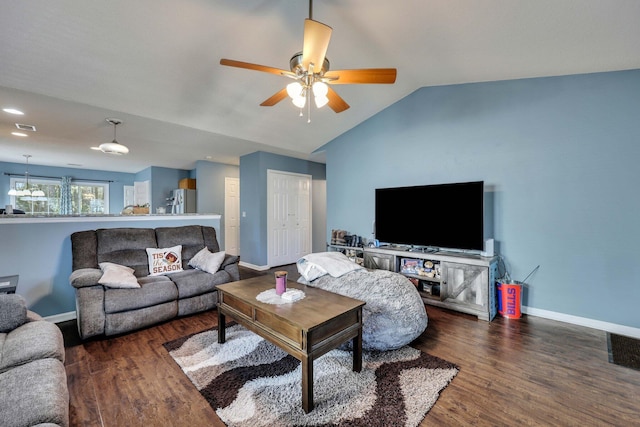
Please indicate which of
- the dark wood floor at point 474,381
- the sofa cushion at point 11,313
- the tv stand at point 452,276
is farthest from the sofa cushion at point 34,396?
the tv stand at point 452,276

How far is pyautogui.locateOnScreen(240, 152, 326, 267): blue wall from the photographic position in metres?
5.47

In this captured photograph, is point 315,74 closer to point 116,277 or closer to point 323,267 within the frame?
point 323,267

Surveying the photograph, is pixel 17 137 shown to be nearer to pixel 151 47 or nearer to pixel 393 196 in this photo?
pixel 151 47

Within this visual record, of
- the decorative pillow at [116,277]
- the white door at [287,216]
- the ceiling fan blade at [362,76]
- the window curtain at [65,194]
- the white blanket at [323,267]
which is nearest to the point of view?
the ceiling fan blade at [362,76]

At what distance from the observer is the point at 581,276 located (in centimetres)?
289

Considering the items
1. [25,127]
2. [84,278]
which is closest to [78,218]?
[84,278]

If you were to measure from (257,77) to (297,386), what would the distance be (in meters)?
3.09

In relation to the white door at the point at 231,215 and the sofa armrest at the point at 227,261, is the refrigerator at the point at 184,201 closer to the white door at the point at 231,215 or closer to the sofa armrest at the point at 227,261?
the white door at the point at 231,215

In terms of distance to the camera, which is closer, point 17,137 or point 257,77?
point 257,77

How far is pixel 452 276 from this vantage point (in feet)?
10.7

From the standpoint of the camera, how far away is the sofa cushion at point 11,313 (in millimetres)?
1800

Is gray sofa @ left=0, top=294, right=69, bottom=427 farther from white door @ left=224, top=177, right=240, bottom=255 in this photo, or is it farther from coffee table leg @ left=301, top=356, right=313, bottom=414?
white door @ left=224, top=177, right=240, bottom=255

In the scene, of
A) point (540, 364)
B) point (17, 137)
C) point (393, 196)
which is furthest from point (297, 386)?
point (17, 137)

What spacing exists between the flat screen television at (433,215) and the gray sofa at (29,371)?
3.57 metres
